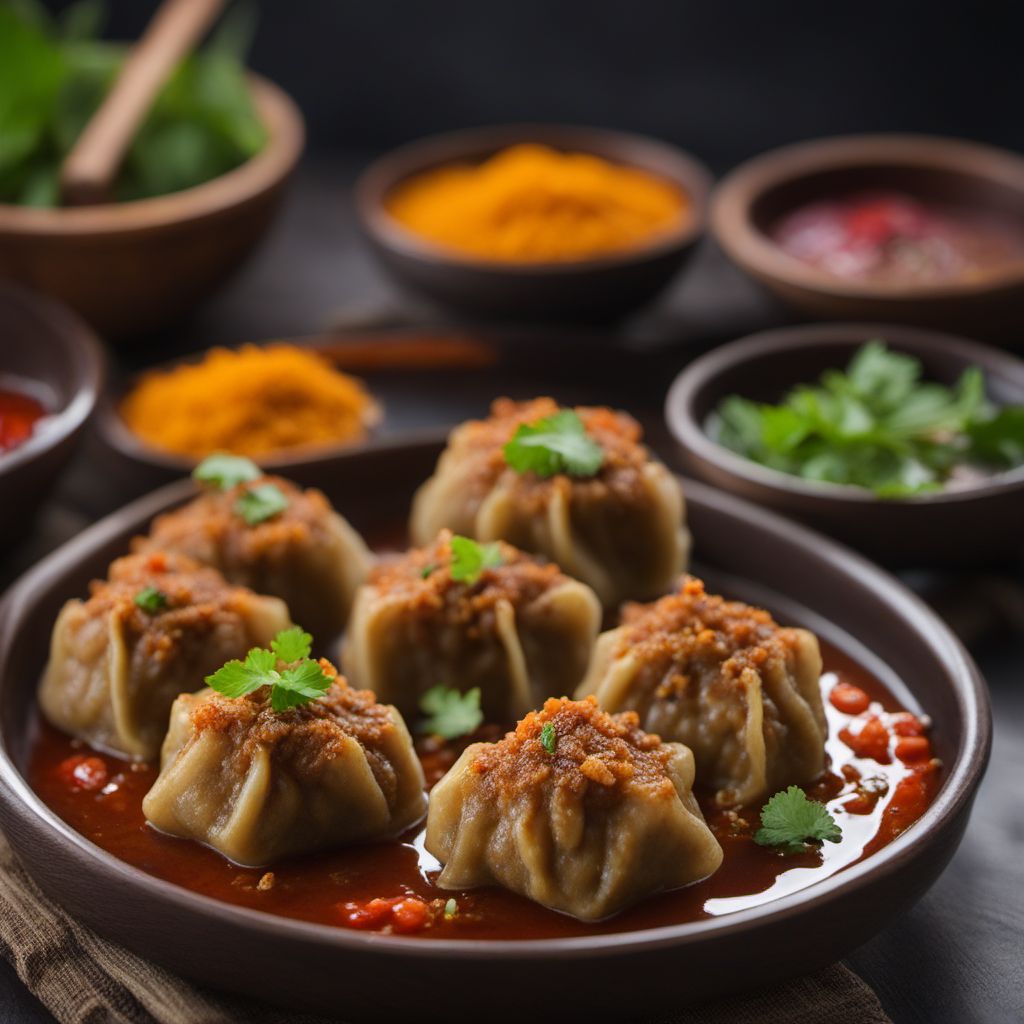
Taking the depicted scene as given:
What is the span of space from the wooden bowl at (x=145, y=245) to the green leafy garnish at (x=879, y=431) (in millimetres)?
1944

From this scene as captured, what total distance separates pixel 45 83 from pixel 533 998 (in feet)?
14.5

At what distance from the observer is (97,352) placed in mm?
4914

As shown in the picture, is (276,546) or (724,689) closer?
(724,689)

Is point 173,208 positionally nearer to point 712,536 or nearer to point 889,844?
point 712,536

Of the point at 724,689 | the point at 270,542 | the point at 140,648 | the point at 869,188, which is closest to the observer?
the point at 724,689

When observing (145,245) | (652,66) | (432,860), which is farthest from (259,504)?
(652,66)

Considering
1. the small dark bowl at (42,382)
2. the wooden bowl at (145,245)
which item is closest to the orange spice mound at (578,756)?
the small dark bowl at (42,382)

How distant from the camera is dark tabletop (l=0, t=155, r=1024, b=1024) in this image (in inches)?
130

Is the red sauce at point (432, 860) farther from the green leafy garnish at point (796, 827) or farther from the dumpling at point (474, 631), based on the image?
the dumpling at point (474, 631)

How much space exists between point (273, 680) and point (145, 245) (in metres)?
2.69

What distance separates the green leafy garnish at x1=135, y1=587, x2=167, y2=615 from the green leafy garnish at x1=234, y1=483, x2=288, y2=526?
0.42 m

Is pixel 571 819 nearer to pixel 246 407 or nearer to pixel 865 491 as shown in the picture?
pixel 865 491

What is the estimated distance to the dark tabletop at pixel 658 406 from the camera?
10.8 ft

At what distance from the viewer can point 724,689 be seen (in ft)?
11.5
